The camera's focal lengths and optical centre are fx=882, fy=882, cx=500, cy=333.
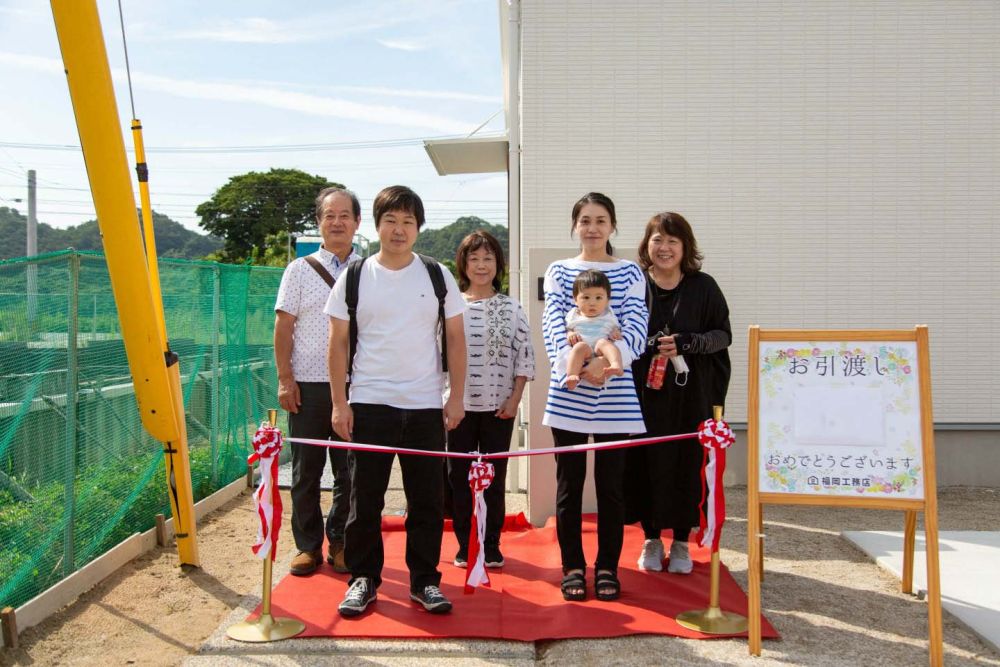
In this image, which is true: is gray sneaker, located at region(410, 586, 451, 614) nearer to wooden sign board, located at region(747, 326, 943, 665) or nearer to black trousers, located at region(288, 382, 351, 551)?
black trousers, located at region(288, 382, 351, 551)

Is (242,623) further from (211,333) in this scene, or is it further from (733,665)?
(211,333)

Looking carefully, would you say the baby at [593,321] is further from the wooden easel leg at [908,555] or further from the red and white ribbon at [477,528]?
the wooden easel leg at [908,555]

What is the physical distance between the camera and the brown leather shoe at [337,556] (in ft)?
14.3

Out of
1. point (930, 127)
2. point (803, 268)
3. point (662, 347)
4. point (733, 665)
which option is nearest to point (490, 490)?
point (662, 347)

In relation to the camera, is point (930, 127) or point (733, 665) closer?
point (733, 665)

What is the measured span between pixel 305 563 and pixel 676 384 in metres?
2.02

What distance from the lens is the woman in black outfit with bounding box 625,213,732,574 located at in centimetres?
432

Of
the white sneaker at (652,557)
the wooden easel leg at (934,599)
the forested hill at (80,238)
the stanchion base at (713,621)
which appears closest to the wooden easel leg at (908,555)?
the wooden easel leg at (934,599)

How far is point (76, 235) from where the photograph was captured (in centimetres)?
6344

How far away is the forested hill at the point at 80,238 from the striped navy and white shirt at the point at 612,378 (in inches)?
1998

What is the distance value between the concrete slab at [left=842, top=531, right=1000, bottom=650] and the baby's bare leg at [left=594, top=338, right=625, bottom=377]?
5.85 ft

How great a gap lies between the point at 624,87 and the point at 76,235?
65.2 m

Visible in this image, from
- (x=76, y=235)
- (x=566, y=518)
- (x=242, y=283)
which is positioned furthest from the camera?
(x=76, y=235)

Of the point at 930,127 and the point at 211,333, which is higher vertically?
the point at 930,127
